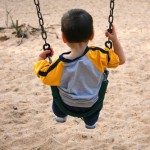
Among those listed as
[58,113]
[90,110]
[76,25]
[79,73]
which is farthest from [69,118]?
[76,25]

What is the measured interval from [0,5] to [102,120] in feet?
18.6

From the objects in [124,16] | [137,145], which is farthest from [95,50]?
[124,16]

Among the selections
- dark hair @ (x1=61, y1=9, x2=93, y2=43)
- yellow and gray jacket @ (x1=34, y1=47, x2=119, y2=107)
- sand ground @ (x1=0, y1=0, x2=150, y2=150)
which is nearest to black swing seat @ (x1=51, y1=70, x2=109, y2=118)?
yellow and gray jacket @ (x1=34, y1=47, x2=119, y2=107)

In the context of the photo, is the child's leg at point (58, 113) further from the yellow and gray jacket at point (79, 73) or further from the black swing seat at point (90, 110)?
the yellow and gray jacket at point (79, 73)

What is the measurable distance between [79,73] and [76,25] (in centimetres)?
29

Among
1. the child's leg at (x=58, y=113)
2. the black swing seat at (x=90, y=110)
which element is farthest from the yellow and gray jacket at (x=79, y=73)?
the child's leg at (x=58, y=113)

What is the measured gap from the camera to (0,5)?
27.9 feet

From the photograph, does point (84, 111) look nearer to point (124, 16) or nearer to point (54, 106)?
point (54, 106)

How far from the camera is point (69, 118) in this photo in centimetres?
367

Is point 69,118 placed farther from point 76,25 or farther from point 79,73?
point 76,25

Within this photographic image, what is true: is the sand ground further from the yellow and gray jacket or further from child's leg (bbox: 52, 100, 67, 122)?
the yellow and gray jacket

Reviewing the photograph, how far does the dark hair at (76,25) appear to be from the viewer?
1.81 m

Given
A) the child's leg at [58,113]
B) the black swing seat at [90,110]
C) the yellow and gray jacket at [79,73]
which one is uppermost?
the yellow and gray jacket at [79,73]

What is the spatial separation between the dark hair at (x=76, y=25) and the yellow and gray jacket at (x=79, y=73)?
13 centimetres
